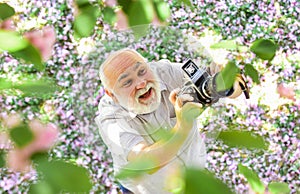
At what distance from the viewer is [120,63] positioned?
0.55 meters

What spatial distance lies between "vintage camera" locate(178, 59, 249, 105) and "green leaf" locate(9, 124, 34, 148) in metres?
0.17

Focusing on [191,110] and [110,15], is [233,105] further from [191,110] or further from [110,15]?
[191,110]

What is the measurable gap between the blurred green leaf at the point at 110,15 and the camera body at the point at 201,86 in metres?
0.10

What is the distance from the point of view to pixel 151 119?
0.57 meters

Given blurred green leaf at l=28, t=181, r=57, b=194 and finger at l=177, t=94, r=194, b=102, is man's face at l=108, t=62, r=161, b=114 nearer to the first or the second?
finger at l=177, t=94, r=194, b=102

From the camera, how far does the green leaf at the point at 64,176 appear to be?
337 mm

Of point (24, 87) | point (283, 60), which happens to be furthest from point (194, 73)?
point (283, 60)

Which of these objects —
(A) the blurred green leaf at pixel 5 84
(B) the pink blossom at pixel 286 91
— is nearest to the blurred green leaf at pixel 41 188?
(A) the blurred green leaf at pixel 5 84

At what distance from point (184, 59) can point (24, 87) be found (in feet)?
0.72

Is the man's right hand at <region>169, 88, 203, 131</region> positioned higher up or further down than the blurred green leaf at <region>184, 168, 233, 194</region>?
further down

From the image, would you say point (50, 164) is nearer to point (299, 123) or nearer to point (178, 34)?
point (178, 34)

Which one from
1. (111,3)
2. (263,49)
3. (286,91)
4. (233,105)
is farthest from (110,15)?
(286,91)

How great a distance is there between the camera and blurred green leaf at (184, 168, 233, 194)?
29cm

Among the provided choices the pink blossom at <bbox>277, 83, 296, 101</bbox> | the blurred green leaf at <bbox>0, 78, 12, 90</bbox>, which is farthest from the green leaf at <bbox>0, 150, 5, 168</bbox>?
the pink blossom at <bbox>277, 83, 296, 101</bbox>
